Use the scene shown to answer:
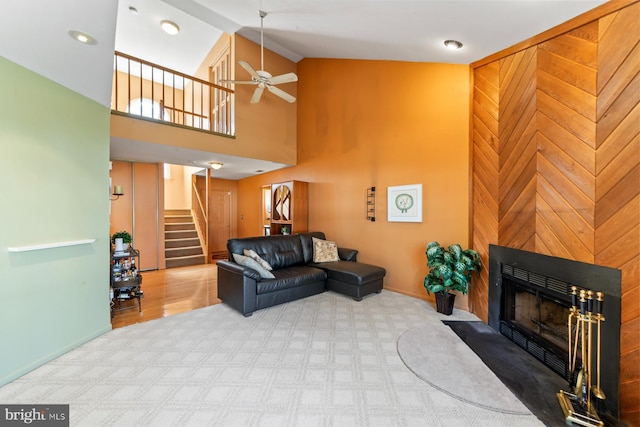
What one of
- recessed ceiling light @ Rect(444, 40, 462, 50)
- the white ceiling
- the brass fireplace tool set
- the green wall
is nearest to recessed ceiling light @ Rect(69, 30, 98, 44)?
the white ceiling

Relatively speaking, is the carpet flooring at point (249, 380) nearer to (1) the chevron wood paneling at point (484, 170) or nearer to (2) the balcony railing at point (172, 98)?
(1) the chevron wood paneling at point (484, 170)

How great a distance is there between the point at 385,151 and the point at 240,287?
3194mm

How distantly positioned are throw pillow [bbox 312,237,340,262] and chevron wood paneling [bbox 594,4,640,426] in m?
3.33

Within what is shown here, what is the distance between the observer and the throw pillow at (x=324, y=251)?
464cm

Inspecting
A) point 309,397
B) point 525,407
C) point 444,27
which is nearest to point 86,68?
point 309,397

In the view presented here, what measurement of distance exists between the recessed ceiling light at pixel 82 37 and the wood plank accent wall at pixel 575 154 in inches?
159

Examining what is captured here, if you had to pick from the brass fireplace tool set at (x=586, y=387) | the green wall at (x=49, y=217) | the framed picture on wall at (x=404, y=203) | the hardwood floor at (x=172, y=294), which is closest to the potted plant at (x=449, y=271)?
the framed picture on wall at (x=404, y=203)

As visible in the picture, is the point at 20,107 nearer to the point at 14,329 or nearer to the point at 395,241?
the point at 14,329

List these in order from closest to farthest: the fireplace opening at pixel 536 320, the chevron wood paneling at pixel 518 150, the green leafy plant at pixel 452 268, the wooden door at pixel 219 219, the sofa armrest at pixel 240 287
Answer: the fireplace opening at pixel 536 320, the chevron wood paneling at pixel 518 150, the green leafy plant at pixel 452 268, the sofa armrest at pixel 240 287, the wooden door at pixel 219 219

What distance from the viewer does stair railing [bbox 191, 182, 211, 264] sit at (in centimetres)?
680

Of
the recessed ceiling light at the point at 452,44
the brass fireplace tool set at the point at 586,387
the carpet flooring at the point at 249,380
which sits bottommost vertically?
the carpet flooring at the point at 249,380

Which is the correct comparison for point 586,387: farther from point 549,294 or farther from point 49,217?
point 49,217

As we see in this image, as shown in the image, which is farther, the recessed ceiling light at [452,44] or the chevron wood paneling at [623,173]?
the recessed ceiling light at [452,44]

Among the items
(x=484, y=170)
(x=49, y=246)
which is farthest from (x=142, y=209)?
(x=484, y=170)
